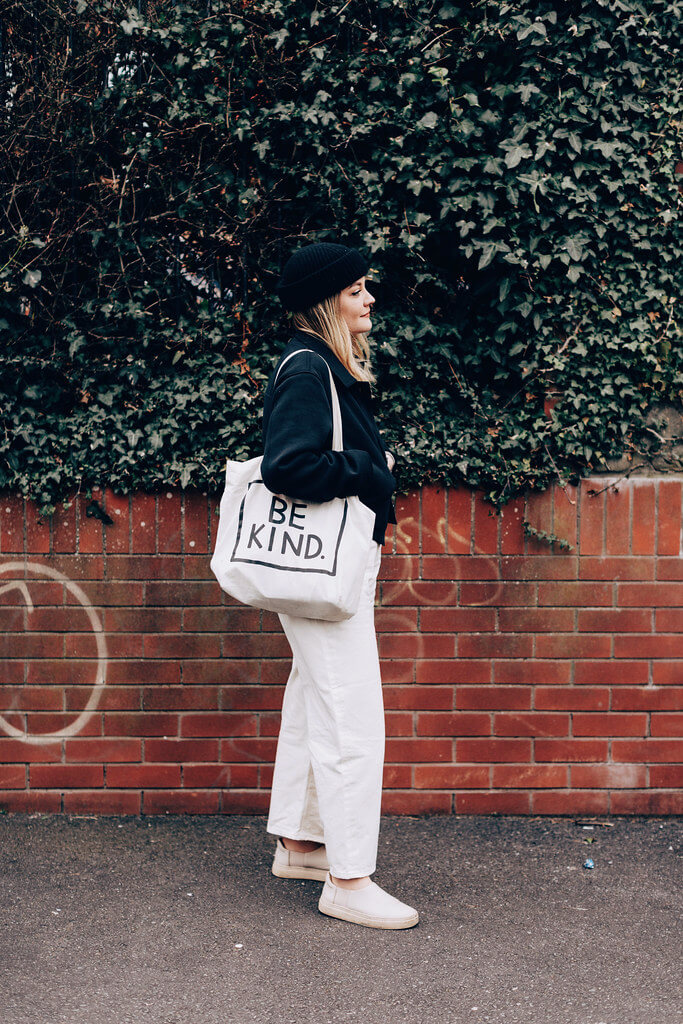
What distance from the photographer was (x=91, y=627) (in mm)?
3771

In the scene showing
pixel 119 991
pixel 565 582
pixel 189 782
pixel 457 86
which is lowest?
Answer: pixel 119 991

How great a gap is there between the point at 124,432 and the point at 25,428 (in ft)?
1.23

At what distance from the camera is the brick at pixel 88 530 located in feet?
12.3

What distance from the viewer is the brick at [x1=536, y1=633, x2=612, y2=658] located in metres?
3.79

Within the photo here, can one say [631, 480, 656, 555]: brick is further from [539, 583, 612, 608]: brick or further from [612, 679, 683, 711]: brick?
[612, 679, 683, 711]: brick

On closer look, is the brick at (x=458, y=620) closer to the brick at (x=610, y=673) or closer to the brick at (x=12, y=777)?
the brick at (x=610, y=673)

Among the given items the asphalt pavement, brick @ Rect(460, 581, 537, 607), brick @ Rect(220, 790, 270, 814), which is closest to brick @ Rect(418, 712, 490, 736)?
the asphalt pavement

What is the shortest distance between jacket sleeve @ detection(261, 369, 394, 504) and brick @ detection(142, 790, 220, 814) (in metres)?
1.61

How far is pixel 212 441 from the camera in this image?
3723 millimetres

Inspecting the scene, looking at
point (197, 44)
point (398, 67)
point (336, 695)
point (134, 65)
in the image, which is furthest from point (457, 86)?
point (336, 695)

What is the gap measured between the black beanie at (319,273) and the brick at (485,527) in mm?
1168

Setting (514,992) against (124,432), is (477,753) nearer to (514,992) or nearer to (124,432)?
(514,992)

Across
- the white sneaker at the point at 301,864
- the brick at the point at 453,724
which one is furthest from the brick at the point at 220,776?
the brick at the point at 453,724

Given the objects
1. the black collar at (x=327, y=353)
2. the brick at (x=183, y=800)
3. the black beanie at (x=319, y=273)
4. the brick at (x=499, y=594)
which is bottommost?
the brick at (x=183, y=800)
